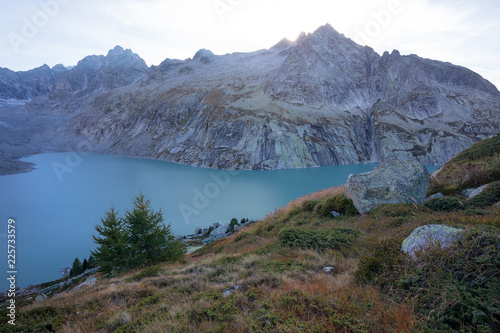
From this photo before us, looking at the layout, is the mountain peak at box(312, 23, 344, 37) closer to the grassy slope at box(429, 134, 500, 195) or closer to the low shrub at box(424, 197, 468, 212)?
the grassy slope at box(429, 134, 500, 195)

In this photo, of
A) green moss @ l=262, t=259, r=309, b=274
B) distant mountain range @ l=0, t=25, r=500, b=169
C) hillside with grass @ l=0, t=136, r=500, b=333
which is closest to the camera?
hillside with grass @ l=0, t=136, r=500, b=333

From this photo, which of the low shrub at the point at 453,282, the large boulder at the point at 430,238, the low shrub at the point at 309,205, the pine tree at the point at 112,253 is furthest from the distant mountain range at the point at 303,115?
the low shrub at the point at 453,282

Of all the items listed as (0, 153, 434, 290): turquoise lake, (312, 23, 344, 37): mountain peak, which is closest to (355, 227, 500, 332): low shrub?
(0, 153, 434, 290): turquoise lake

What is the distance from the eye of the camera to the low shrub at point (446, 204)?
8995 mm

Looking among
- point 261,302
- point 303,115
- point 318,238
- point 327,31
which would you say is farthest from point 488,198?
point 327,31

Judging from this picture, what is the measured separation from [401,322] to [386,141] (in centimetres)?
11401

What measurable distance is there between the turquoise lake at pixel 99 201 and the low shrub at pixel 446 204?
27.7m

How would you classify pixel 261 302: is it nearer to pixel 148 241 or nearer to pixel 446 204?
pixel 446 204

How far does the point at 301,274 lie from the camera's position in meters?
6.30

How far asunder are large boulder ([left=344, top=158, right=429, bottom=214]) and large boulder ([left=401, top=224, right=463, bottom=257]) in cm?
723

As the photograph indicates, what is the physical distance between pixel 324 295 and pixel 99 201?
177 feet

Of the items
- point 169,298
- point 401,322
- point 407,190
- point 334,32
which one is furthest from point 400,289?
point 334,32

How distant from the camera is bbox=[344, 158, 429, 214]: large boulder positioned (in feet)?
40.0

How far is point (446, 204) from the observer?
30.5 feet
